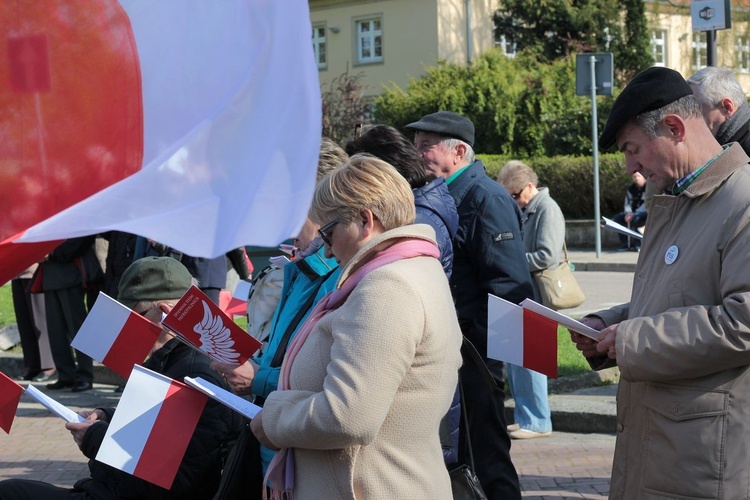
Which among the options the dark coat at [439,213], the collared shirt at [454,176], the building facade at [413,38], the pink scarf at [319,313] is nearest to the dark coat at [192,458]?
the pink scarf at [319,313]

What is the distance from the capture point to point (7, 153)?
2.04 metres

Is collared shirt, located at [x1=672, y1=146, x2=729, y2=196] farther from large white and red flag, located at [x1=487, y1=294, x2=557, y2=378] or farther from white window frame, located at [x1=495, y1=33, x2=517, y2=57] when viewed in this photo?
white window frame, located at [x1=495, y1=33, x2=517, y2=57]

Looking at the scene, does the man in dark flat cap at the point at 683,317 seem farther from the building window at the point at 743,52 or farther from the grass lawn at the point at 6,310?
the building window at the point at 743,52

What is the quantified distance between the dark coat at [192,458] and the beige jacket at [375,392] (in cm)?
72

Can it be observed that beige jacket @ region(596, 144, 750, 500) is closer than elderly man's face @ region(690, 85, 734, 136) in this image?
Yes

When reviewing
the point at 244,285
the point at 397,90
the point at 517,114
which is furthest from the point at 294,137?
the point at 397,90

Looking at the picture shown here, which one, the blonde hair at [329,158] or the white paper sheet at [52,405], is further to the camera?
the blonde hair at [329,158]

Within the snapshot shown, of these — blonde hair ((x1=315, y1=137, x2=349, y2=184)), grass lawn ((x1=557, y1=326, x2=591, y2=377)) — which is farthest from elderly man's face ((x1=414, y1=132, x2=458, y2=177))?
grass lawn ((x1=557, y1=326, x2=591, y2=377))

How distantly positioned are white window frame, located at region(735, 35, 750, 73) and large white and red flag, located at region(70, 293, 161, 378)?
31.5 meters

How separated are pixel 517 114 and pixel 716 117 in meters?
27.8

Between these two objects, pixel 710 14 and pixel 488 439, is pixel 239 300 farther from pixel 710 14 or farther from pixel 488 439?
pixel 710 14

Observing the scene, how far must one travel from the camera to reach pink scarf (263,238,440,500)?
296 centimetres

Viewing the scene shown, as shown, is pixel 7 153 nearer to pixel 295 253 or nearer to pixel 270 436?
pixel 270 436

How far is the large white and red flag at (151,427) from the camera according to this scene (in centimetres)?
309
